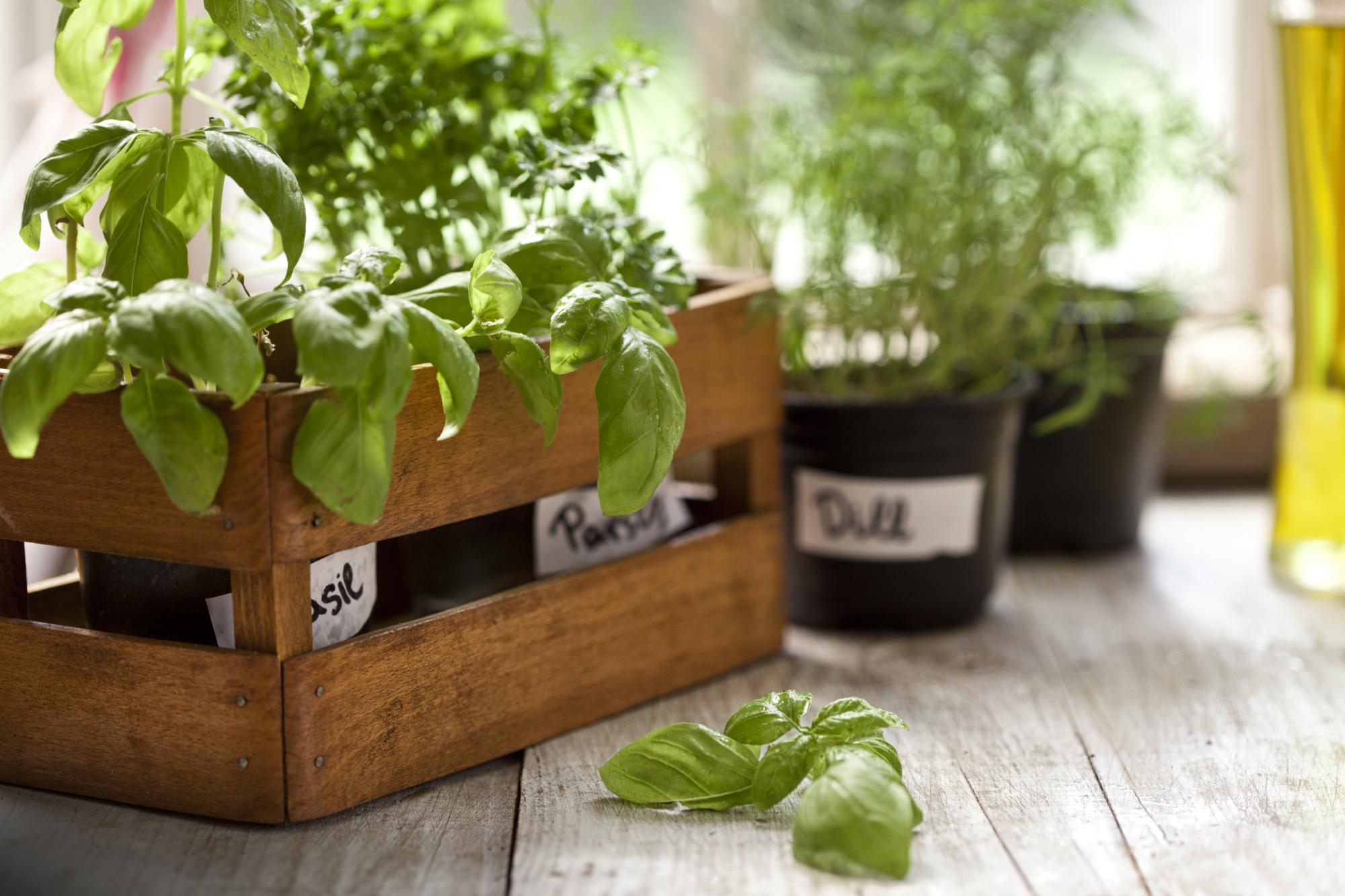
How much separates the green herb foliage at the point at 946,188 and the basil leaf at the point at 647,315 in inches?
7.5

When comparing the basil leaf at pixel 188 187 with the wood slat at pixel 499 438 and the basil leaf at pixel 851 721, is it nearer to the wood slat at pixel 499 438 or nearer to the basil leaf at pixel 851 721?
the wood slat at pixel 499 438

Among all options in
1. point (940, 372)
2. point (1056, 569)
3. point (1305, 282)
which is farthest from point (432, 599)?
point (1305, 282)

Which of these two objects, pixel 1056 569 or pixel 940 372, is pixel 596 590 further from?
pixel 1056 569

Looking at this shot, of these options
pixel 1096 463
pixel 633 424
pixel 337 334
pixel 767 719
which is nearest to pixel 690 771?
pixel 767 719

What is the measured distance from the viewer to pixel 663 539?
899 mm

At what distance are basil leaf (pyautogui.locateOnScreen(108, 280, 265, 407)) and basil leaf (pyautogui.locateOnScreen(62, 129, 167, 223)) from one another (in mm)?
118

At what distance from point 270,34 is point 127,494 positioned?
22 centimetres

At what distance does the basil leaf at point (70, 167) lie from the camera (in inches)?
24.5

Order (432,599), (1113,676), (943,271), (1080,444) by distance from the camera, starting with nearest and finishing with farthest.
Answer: (432,599) < (1113,676) < (943,271) < (1080,444)

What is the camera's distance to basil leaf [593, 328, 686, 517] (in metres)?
0.67

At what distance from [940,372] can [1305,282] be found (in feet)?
1.02

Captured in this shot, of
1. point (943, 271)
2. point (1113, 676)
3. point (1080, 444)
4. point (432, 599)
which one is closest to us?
point (432, 599)

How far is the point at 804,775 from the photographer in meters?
0.68

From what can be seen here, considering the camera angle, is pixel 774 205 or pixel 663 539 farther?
pixel 774 205
